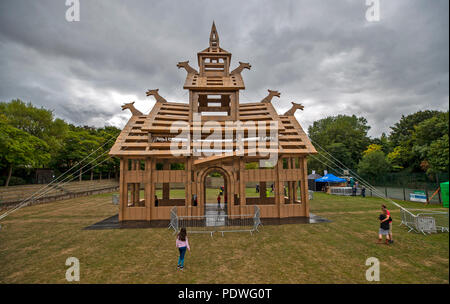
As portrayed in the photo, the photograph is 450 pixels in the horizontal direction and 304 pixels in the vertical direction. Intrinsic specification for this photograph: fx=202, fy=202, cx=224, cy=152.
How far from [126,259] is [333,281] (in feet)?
29.2

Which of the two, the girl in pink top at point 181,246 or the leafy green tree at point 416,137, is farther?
the leafy green tree at point 416,137

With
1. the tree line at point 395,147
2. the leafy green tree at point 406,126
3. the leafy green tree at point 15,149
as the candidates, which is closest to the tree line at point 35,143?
the leafy green tree at point 15,149


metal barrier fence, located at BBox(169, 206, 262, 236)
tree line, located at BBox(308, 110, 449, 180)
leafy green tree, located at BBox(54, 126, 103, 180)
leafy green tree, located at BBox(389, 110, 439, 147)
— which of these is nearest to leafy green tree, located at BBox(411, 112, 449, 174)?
tree line, located at BBox(308, 110, 449, 180)

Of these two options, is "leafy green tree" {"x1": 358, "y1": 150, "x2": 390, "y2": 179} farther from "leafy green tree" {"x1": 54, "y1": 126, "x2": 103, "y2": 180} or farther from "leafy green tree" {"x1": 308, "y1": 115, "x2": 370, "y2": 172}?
"leafy green tree" {"x1": 54, "y1": 126, "x2": 103, "y2": 180}

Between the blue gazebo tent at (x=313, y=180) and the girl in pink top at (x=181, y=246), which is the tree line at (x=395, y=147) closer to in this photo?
the blue gazebo tent at (x=313, y=180)

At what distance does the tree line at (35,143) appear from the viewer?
32094mm

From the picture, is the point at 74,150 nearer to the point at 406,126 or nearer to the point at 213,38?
the point at 213,38

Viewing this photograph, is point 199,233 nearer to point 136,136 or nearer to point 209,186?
point 136,136

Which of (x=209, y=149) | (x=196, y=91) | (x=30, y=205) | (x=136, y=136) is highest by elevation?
(x=196, y=91)

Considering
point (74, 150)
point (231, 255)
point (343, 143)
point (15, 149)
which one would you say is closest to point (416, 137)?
point (343, 143)

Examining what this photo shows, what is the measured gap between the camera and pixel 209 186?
58281 mm

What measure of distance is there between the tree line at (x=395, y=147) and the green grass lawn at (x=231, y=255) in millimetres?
8474

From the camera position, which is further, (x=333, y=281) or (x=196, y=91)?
(x=196, y=91)
